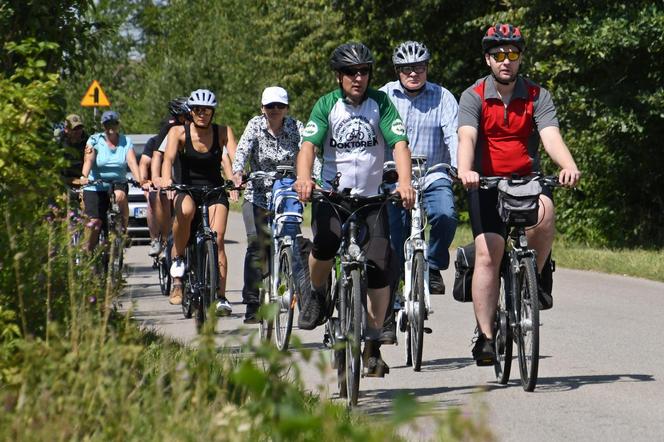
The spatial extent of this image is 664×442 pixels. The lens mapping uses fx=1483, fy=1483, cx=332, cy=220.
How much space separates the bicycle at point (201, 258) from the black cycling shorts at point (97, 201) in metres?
3.87

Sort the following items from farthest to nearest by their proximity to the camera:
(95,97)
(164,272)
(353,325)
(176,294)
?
(95,97) → (164,272) → (176,294) → (353,325)

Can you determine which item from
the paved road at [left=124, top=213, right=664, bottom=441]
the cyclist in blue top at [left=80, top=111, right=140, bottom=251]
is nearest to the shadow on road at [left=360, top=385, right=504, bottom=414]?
the paved road at [left=124, top=213, right=664, bottom=441]

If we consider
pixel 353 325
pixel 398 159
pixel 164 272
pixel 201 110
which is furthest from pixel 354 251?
pixel 164 272

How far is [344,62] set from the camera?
8.09 m

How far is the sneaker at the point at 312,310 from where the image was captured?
8586mm

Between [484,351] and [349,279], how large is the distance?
41.0 inches

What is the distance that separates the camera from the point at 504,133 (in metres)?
Result: 8.52

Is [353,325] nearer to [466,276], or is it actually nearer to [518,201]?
[518,201]

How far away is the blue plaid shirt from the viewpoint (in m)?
10.4

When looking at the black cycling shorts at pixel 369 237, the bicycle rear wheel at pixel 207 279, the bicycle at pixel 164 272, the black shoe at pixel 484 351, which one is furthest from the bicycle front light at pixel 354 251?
the bicycle at pixel 164 272

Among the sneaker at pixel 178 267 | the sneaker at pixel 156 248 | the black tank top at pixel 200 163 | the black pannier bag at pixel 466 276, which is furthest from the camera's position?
the sneaker at pixel 156 248

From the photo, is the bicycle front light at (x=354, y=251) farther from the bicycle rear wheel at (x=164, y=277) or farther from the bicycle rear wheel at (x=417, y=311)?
the bicycle rear wheel at (x=164, y=277)

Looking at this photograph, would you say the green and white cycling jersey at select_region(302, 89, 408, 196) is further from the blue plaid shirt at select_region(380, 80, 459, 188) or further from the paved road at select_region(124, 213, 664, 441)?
the blue plaid shirt at select_region(380, 80, 459, 188)

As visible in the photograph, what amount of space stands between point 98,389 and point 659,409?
3654mm
